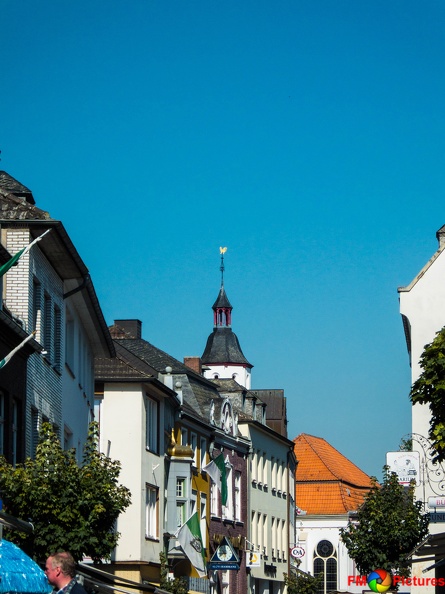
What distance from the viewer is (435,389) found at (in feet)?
61.9

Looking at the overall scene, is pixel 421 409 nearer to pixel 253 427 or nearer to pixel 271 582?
pixel 253 427

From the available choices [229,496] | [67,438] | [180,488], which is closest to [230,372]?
[229,496]

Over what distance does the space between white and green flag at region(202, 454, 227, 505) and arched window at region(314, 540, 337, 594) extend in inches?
1587

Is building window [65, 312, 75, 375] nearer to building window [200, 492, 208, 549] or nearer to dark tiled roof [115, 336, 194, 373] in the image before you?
building window [200, 492, 208, 549]

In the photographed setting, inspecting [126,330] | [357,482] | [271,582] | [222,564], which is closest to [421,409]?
[222,564]

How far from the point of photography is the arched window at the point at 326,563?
98.4m

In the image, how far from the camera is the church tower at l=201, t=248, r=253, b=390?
13962 cm

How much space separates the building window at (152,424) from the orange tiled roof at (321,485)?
5342cm

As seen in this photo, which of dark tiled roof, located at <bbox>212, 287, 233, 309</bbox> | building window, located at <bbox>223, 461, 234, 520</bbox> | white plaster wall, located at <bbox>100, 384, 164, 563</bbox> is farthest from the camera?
dark tiled roof, located at <bbox>212, 287, 233, 309</bbox>

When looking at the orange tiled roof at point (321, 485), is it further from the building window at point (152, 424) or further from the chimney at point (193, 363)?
the building window at point (152, 424)

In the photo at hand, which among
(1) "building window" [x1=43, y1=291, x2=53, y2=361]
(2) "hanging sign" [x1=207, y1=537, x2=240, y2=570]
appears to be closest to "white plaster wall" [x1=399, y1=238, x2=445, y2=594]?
(1) "building window" [x1=43, y1=291, x2=53, y2=361]

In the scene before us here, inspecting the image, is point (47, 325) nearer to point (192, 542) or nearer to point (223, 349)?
point (192, 542)

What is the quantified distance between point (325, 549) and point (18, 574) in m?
86.4

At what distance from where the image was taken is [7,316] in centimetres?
2242
